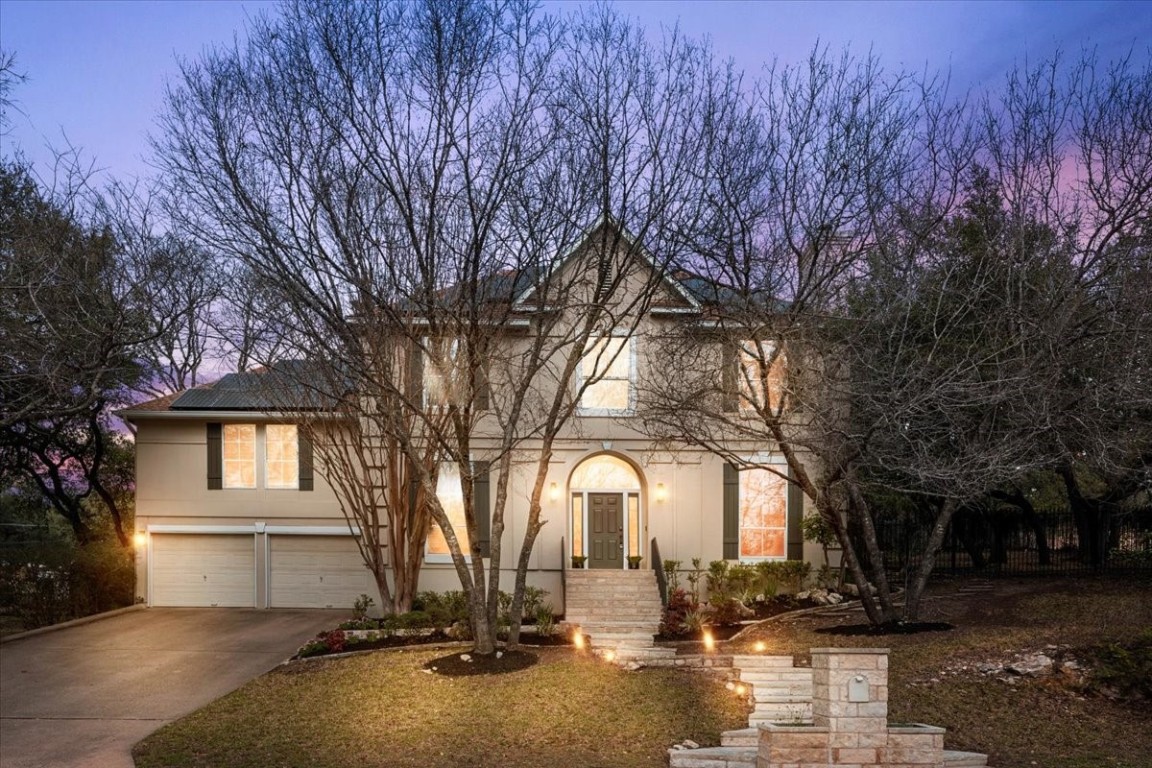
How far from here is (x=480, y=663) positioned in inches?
508

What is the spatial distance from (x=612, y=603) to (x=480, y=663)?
16.4 ft

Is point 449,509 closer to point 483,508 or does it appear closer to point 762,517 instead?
point 483,508

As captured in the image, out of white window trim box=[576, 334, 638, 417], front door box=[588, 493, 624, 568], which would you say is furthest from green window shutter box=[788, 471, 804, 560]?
white window trim box=[576, 334, 638, 417]

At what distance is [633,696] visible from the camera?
37.1 feet

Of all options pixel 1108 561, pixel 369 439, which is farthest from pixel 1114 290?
pixel 369 439

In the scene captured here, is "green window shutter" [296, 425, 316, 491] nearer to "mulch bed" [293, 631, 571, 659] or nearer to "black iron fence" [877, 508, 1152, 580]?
"mulch bed" [293, 631, 571, 659]

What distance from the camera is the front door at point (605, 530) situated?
19.1 metres

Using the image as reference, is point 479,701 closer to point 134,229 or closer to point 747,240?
point 747,240

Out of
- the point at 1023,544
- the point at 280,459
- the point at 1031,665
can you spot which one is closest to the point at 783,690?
the point at 1031,665

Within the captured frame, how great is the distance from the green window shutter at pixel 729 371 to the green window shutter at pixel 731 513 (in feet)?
10.4

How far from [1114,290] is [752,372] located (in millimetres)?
6114

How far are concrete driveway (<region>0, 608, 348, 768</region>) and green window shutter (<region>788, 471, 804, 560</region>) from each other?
9536mm

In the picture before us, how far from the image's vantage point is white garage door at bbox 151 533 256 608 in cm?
2111

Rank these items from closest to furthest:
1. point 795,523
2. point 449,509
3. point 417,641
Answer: point 417,641 → point 795,523 → point 449,509
